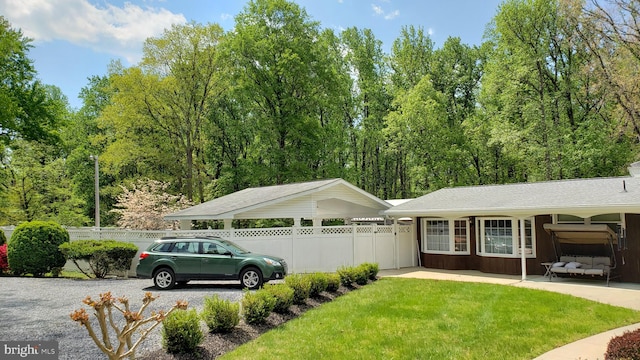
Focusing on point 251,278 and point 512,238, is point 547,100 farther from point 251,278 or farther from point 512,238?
point 251,278

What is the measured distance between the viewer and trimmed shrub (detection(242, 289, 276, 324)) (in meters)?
7.88

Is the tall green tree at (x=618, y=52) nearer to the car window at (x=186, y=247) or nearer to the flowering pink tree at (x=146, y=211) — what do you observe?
the car window at (x=186, y=247)

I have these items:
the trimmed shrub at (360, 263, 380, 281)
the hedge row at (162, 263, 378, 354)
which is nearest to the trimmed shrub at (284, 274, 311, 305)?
the hedge row at (162, 263, 378, 354)

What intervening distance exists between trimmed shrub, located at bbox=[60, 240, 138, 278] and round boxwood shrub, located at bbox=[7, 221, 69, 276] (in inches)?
26.1

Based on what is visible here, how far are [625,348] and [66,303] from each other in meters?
10.9

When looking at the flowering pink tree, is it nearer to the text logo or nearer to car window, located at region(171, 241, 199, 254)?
car window, located at region(171, 241, 199, 254)

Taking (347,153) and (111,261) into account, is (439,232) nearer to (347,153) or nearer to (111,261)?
(111,261)

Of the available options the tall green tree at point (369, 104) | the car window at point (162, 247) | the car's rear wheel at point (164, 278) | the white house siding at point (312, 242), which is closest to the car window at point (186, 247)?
the car window at point (162, 247)

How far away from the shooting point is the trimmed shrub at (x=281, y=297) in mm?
8719

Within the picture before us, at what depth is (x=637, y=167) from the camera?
56.6ft

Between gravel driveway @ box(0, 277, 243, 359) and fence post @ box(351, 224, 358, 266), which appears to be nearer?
gravel driveway @ box(0, 277, 243, 359)

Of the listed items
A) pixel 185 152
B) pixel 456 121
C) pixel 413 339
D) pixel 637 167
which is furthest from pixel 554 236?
pixel 185 152

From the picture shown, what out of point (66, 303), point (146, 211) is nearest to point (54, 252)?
point (66, 303)

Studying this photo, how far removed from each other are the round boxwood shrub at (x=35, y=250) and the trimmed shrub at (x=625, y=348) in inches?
674
